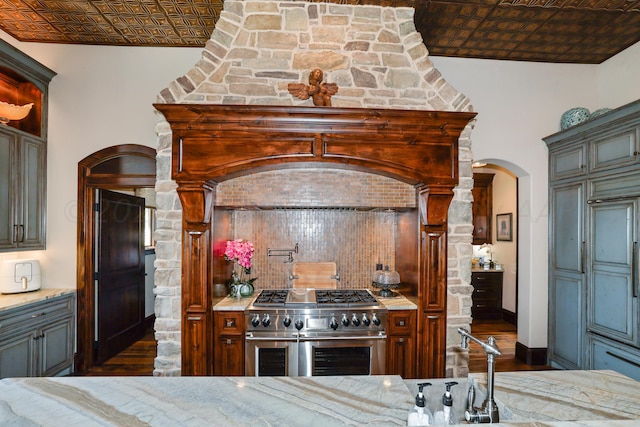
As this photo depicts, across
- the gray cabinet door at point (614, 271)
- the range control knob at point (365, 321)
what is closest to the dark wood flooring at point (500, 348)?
the gray cabinet door at point (614, 271)

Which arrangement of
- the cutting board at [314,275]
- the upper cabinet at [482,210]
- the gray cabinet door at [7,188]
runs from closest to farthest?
the gray cabinet door at [7,188]
the cutting board at [314,275]
the upper cabinet at [482,210]

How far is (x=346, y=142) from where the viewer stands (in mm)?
2924

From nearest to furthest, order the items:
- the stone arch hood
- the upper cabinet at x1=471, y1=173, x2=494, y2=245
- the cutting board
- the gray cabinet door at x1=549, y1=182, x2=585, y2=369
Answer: the stone arch hood
the gray cabinet door at x1=549, y1=182, x2=585, y2=369
the cutting board
the upper cabinet at x1=471, y1=173, x2=494, y2=245

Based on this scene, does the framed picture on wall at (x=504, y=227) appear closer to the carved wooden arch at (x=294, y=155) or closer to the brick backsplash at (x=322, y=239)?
the brick backsplash at (x=322, y=239)

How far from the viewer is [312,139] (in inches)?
115

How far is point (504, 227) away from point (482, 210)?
559mm

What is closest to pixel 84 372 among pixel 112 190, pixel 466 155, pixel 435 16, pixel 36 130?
pixel 112 190

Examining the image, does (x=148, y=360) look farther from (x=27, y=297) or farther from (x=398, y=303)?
(x=398, y=303)

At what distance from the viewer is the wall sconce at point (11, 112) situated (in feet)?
10.7

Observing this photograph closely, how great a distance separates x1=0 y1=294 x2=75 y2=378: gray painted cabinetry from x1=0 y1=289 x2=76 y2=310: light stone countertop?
3 centimetres

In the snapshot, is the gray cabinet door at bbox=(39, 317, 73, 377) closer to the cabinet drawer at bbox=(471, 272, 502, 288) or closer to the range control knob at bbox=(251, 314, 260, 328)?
the range control knob at bbox=(251, 314, 260, 328)

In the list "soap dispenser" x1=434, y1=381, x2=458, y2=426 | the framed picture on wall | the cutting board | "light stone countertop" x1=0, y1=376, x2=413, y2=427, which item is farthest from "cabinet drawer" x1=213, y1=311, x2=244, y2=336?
the framed picture on wall

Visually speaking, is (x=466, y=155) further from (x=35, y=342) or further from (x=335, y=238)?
(x=35, y=342)

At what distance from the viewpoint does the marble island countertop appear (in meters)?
1.14
